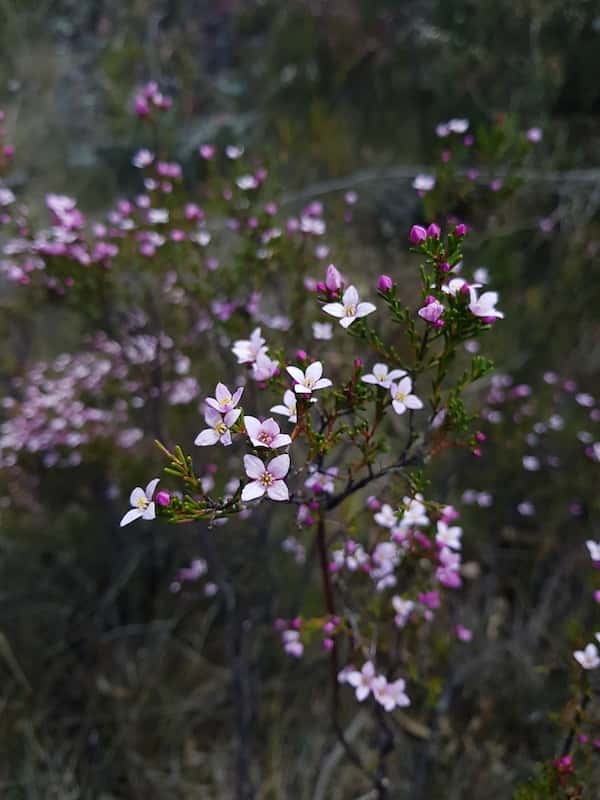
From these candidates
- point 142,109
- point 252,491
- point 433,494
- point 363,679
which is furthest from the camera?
point 433,494

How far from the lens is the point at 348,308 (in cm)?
149

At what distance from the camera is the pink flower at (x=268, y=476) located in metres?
1.26

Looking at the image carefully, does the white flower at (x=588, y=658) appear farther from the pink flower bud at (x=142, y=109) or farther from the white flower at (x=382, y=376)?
the pink flower bud at (x=142, y=109)

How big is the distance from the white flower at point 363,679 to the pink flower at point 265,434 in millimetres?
902

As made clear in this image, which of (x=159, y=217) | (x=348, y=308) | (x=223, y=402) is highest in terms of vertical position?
(x=348, y=308)

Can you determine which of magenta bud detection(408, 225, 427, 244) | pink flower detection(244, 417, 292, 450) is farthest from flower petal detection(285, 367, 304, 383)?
magenta bud detection(408, 225, 427, 244)

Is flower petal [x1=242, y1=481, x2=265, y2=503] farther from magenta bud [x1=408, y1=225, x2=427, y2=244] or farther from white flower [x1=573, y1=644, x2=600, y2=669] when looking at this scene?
white flower [x1=573, y1=644, x2=600, y2=669]

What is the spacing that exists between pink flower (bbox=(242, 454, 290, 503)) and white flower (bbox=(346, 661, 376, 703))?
83 cm

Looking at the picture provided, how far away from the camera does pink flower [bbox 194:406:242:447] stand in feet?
4.25

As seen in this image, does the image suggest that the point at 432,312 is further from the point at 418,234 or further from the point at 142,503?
the point at 142,503

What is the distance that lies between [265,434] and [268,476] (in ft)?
0.30

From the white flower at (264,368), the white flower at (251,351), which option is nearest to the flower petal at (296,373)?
the white flower at (264,368)

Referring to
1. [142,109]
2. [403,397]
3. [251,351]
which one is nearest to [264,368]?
[251,351]

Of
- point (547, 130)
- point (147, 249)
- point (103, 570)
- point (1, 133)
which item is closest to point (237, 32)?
point (547, 130)
